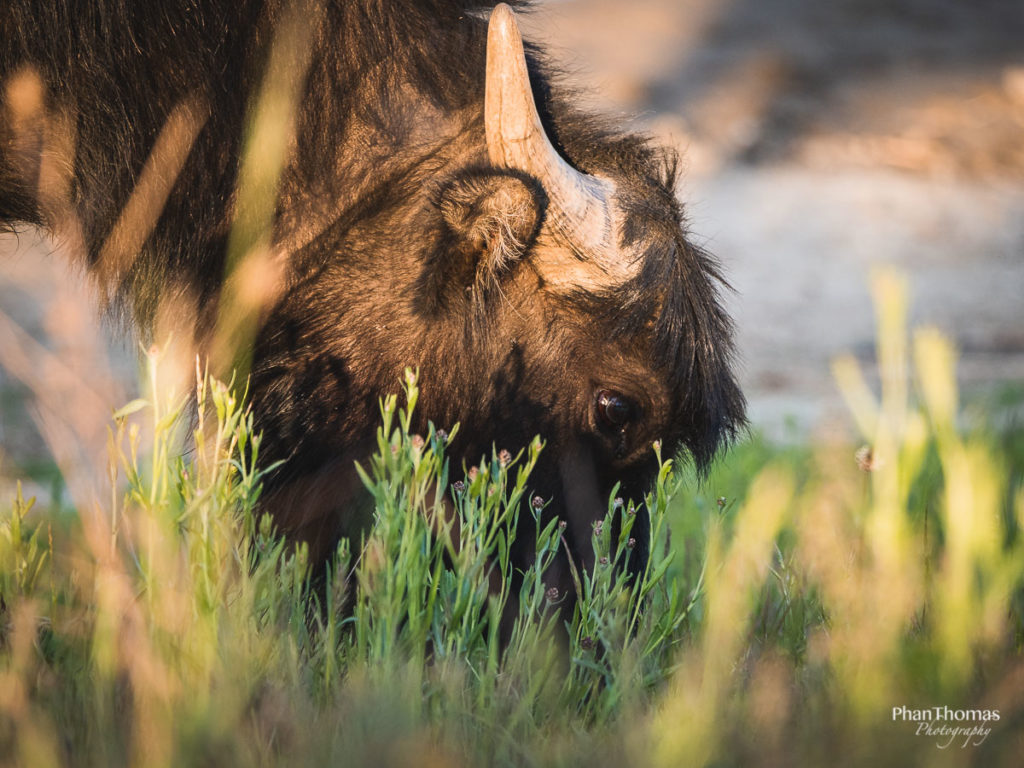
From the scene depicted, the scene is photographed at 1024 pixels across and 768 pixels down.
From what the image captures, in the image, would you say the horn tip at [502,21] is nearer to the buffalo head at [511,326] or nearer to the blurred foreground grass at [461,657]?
the buffalo head at [511,326]

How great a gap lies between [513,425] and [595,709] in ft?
3.08

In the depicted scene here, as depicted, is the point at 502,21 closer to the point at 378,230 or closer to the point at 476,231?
the point at 476,231

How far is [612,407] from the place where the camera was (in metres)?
2.96

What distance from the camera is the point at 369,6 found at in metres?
3.15

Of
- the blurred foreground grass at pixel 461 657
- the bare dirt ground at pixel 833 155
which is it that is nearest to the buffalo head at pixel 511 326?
the blurred foreground grass at pixel 461 657

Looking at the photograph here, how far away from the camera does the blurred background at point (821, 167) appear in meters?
9.77

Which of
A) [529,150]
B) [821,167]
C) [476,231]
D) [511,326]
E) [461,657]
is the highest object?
[821,167]

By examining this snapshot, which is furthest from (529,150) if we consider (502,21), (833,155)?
(833,155)

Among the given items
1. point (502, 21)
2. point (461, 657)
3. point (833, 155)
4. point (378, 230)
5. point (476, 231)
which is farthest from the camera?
point (833, 155)

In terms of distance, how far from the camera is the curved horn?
279 cm

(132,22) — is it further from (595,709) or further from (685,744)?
(685,744)

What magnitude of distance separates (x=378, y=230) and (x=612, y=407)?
0.84 m

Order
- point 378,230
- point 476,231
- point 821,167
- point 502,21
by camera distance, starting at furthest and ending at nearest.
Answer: point 821,167 < point 378,230 < point 476,231 < point 502,21

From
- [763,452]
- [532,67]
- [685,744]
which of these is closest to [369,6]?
[532,67]
